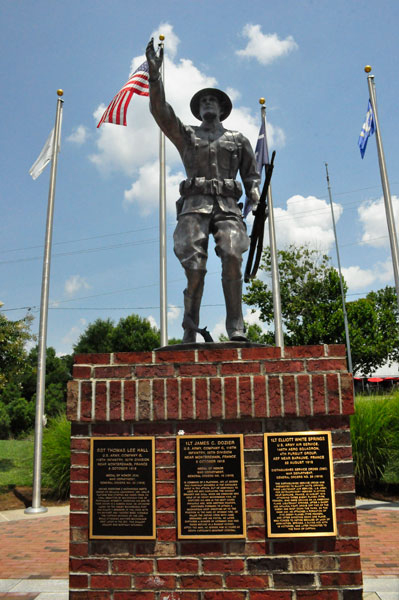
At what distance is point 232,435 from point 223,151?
2612mm

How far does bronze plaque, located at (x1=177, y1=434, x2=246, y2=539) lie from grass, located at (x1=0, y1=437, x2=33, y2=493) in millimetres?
10406

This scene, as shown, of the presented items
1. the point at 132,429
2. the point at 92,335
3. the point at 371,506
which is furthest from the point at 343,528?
the point at 92,335

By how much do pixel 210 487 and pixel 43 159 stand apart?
10099 millimetres

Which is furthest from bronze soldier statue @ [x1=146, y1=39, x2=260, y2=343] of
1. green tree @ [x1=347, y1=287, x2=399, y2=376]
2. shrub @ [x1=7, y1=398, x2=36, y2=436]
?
green tree @ [x1=347, y1=287, x2=399, y2=376]

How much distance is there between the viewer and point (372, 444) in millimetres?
10227

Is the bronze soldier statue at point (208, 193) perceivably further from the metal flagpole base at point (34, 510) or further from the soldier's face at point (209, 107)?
the metal flagpole base at point (34, 510)

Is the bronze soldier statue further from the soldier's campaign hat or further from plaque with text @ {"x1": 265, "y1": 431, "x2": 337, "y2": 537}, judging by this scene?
plaque with text @ {"x1": 265, "y1": 431, "x2": 337, "y2": 537}

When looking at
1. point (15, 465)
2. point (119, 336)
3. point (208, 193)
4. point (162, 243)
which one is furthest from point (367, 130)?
point (119, 336)

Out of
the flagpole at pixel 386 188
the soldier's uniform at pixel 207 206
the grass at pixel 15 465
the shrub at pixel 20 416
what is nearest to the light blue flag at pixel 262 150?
the flagpole at pixel 386 188

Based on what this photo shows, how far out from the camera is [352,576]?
3.00 meters

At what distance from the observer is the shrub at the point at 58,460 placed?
1070cm

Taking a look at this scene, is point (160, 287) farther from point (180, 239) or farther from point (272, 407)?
point (272, 407)

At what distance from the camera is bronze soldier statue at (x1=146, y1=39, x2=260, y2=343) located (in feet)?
13.6

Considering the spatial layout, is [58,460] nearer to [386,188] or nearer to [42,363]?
[42,363]
